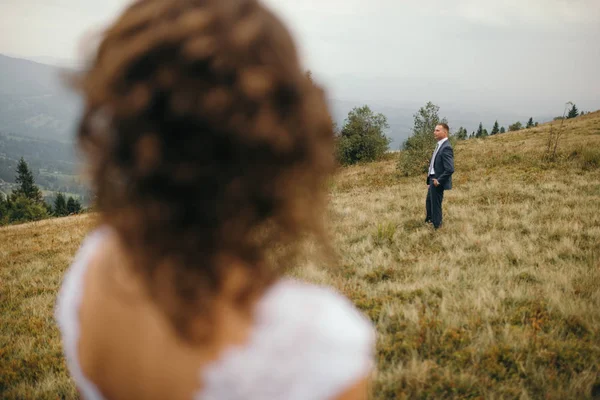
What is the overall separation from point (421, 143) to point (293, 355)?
19.7 metres

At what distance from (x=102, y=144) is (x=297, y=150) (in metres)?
0.53

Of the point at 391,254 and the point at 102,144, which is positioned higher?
the point at 102,144

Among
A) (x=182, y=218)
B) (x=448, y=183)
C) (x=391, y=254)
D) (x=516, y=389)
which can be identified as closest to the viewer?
(x=182, y=218)

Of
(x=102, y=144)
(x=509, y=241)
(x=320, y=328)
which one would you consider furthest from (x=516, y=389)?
(x=509, y=241)

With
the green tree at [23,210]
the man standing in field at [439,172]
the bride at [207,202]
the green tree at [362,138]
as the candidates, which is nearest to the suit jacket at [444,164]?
the man standing in field at [439,172]

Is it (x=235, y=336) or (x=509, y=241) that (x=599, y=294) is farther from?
(x=235, y=336)

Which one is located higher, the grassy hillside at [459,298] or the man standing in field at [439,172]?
the man standing in field at [439,172]

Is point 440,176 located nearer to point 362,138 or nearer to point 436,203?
point 436,203

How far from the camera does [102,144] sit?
92 cm

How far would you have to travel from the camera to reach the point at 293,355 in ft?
2.93

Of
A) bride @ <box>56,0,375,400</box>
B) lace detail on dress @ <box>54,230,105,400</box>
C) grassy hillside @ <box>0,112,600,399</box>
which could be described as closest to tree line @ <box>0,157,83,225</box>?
grassy hillside @ <box>0,112,600,399</box>

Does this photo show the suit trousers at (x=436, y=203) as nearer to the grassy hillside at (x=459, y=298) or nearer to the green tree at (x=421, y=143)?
the grassy hillside at (x=459, y=298)

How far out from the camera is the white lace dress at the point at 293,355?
869mm

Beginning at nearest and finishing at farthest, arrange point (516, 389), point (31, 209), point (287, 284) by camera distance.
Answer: point (287, 284) → point (516, 389) → point (31, 209)
